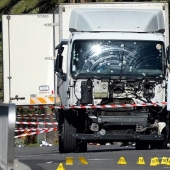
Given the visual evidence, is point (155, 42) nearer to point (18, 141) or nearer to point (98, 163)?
point (98, 163)

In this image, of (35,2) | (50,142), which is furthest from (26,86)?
(35,2)

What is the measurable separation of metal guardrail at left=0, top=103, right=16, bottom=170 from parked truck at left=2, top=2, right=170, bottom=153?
4.52 meters

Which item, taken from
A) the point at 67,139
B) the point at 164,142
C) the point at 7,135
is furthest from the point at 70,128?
the point at 7,135

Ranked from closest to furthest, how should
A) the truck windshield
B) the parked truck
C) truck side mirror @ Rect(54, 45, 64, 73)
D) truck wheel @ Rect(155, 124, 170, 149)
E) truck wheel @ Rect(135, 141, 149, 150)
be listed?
the parked truck < the truck windshield < truck side mirror @ Rect(54, 45, 64, 73) < truck wheel @ Rect(155, 124, 170, 149) < truck wheel @ Rect(135, 141, 149, 150)

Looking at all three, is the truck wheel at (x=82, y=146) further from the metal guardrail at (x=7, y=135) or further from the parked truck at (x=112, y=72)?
the metal guardrail at (x=7, y=135)

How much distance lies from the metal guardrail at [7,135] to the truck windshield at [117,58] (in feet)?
15.6

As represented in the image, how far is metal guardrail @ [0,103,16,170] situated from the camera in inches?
421

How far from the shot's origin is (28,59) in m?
19.4

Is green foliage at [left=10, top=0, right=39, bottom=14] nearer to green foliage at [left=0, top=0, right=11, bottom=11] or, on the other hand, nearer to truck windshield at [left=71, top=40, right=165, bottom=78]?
green foliage at [left=0, top=0, right=11, bottom=11]

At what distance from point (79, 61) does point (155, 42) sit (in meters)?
1.71

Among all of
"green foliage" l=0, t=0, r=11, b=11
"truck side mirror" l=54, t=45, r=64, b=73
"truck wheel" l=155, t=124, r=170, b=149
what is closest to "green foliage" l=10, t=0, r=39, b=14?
"green foliage" l=0, t=0, r=11, b=11

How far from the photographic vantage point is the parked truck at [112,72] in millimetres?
16562

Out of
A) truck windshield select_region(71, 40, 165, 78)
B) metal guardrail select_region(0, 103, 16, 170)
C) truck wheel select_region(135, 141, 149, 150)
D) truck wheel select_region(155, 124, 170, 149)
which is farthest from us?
truck wheel select_region(135, 141, 149, 150)

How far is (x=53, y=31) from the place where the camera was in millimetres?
18875
